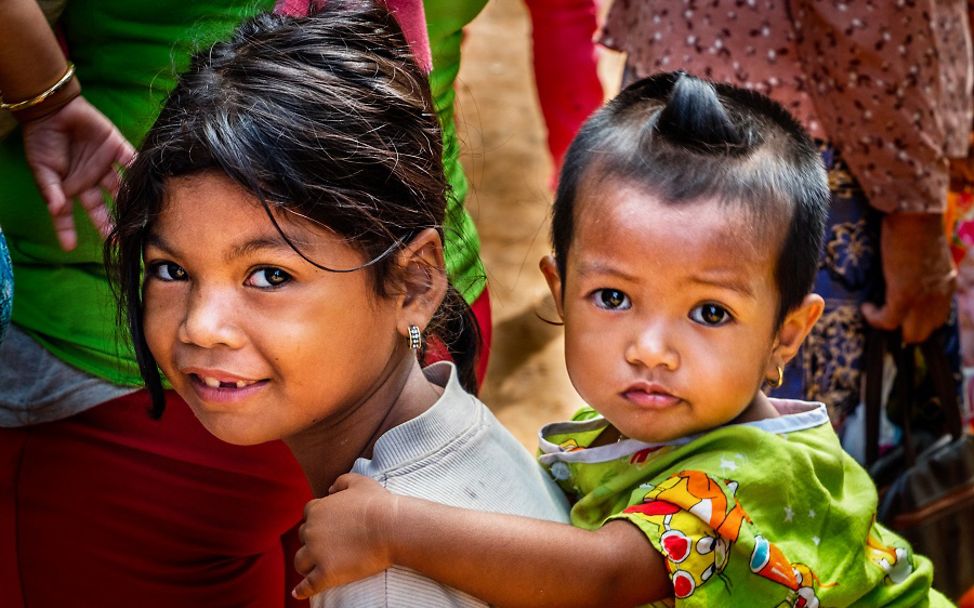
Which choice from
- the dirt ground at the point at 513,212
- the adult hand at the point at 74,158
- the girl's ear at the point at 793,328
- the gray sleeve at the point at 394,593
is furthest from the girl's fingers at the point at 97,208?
the dirt ground at the point at 513,212

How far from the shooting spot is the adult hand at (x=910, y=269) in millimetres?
2605

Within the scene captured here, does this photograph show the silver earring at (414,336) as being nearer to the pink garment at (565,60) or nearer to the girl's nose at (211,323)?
the girl's nose at (211,323)

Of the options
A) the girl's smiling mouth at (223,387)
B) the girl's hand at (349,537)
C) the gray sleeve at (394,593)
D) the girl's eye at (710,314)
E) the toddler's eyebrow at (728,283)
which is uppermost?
the toddler's eyebrow at (728,283)

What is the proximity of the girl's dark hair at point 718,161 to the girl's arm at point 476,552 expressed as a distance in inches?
17.9

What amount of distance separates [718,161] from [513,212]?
4706mm

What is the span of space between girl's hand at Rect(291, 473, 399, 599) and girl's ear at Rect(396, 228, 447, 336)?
0.29 meters

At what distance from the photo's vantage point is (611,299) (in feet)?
5.83

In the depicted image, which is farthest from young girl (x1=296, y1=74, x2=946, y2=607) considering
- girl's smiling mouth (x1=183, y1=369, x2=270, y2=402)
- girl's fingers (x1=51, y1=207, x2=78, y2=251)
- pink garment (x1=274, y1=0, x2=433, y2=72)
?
girl's fingers (x1=51, y1=207, x2=78, y2=251)

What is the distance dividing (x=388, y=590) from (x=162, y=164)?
66 centimetres

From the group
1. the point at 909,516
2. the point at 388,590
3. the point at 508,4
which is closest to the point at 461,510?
the point at 388,590

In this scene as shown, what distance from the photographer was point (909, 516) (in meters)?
2.82

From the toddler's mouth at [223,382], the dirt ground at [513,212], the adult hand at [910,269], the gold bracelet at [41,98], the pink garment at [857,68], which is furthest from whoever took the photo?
the dirt ground at [513,212]

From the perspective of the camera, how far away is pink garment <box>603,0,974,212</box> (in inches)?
96.4

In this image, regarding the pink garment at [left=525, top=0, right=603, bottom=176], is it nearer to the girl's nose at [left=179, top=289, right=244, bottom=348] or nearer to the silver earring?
the silver earring
